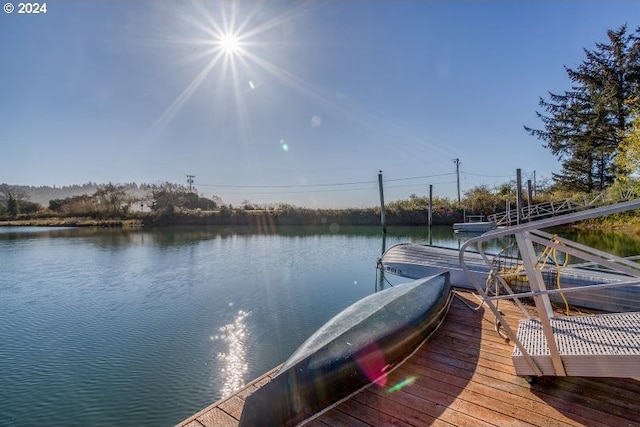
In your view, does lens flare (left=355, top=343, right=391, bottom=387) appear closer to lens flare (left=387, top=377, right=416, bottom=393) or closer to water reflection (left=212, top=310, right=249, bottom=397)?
lens flare (left=387, top=377, right=416, bottom=393)

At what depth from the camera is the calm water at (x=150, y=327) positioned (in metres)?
3.27

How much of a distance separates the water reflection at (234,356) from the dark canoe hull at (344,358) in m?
1.53

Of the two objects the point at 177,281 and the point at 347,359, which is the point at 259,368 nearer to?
the point at 347,359

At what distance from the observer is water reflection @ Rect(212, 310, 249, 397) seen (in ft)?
11.4

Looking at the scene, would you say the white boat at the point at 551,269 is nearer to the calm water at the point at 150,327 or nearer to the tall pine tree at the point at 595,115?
the calm water at the point at 150,327

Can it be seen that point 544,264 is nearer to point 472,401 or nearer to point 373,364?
point 472,401

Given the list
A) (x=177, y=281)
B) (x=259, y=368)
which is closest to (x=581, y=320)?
(x=259, y=368)

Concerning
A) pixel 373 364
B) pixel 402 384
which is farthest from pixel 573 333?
pixel 373 364

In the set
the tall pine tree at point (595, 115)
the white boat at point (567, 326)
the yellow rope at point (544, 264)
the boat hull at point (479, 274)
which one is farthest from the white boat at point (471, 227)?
the white boat at point (567, 326)

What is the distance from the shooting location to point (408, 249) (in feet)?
21.6

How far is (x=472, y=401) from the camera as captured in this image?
1.93 m

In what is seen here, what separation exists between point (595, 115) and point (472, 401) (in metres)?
24.1

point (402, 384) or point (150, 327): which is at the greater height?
point (402, 384)

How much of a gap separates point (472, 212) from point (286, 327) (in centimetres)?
2315
